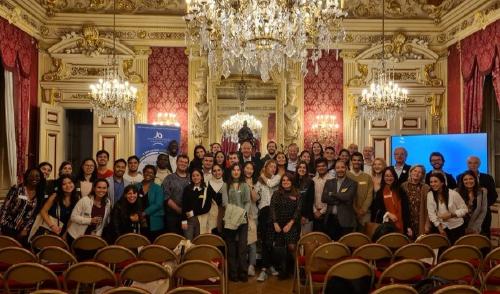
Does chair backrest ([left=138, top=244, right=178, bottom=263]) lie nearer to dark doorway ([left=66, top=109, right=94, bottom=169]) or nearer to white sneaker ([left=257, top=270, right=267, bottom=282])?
white sneaker ([left=257, top=270, right=267, bottom=282])

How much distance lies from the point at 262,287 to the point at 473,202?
2.68 metres

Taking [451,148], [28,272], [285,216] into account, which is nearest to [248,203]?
[285,216]

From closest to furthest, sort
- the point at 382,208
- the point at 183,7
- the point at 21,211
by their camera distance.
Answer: the point at 21,211, the point at 382,208, the point at 183,7

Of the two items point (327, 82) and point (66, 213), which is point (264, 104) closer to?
point (327, 82)

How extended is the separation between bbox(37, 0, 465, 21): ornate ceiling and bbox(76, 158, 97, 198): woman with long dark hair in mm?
5703

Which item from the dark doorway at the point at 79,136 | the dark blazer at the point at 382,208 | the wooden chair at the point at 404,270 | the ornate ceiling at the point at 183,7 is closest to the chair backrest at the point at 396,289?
the wooden chair at the point at 404,270

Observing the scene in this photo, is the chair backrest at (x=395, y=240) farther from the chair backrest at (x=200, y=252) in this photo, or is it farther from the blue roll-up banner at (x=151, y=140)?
the blue roll-up banner at (x=151, y=140)

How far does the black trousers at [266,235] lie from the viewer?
6.53 meters

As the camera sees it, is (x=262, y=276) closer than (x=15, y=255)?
No

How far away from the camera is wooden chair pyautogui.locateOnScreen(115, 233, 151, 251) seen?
16.5 feet

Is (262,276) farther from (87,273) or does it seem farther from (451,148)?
(451,148)

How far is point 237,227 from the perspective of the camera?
630cm

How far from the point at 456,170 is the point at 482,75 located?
2025 mm

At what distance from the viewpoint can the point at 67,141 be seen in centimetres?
1231
